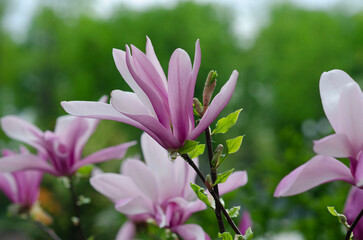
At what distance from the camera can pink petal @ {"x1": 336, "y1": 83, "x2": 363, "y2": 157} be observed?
24.6 inches

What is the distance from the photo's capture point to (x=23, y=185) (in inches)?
49.3

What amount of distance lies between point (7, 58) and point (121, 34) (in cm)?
449

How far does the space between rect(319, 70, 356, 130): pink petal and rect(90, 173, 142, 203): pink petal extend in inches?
17.0

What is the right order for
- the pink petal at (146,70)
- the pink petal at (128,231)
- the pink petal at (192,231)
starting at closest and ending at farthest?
1. the pink petal at (146,70)
2. the pink petal at (192,231)
3. the pink petal at (128,231)

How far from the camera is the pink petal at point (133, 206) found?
89 centimetres

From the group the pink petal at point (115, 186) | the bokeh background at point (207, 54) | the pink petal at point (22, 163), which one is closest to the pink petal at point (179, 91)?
the pink petal at point (115, 186)

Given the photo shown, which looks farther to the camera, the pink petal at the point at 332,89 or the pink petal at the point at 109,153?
the pink petal at the point at 109,153

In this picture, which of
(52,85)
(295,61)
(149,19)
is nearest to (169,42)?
(149,19)

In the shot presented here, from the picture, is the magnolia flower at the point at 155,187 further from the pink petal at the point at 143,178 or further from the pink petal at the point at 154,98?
the pink petal at the point at 154,98

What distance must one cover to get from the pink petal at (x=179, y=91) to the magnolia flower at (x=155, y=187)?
0.23 meters

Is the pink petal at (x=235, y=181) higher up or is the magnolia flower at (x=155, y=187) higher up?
the pink petal at (x=235, y=181)

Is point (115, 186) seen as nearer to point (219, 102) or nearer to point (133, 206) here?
point (133, 206)

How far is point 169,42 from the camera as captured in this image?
17.4 meters

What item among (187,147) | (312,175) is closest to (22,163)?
(187,147)
